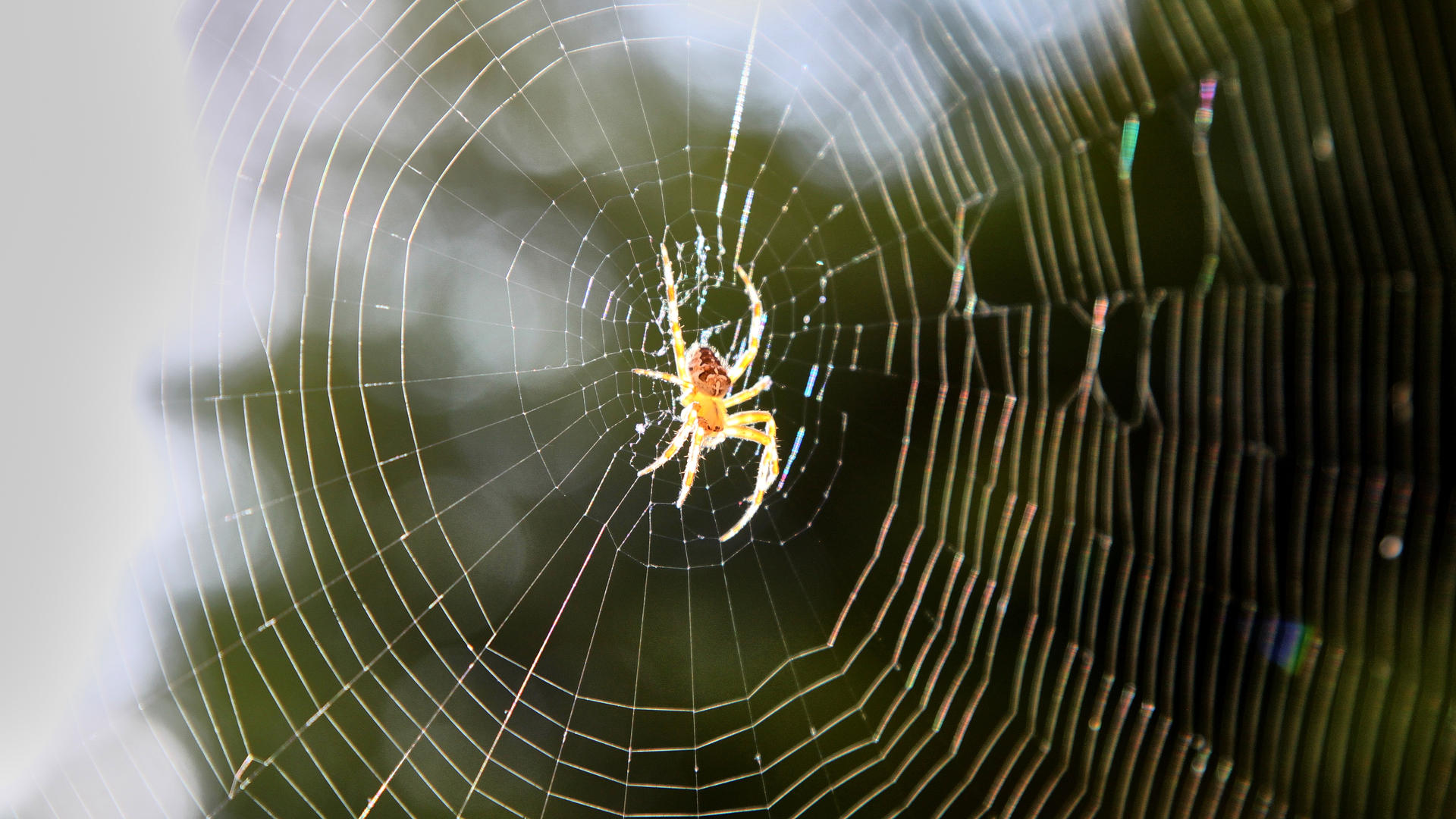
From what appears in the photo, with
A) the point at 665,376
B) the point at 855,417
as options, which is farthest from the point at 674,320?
the point at 855,417

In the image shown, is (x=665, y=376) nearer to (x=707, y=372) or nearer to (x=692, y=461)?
(x=707, y=372)

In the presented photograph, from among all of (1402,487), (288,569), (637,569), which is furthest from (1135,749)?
(288,569)

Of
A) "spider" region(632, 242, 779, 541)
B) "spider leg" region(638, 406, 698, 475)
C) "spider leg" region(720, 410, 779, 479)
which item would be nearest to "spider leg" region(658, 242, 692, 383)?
"spider" region(632, 242, 779, 541)

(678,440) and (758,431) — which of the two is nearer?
(678,440)

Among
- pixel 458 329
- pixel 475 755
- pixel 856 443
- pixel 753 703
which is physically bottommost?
pixel 475 755

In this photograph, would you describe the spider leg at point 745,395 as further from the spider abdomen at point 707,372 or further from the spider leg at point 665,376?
the spider leg at point 665,376

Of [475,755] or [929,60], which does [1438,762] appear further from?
[475,755]
